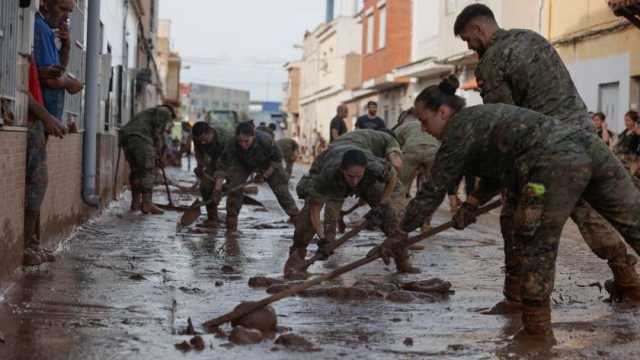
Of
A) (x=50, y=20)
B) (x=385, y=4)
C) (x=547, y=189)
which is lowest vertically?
(x=547, y=189)

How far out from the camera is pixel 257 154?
13.1 m

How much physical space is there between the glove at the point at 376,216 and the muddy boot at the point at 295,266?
Result: 0.59m

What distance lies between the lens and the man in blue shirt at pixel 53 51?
866 cm

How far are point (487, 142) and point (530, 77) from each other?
1239 mm

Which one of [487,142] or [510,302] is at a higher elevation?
[487,142]

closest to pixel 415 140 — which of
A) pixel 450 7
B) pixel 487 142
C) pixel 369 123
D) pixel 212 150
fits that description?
pixel 212 150

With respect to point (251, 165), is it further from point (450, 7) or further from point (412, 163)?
point (450, 7)

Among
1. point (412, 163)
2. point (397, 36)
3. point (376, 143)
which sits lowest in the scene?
point (412, 163)

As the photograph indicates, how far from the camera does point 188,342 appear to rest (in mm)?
5773

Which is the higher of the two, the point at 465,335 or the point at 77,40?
the point at 77,40

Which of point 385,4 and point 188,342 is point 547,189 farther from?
point 385,4

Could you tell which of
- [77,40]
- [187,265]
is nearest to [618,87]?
[77,40]

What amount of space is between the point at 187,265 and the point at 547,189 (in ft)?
13.5

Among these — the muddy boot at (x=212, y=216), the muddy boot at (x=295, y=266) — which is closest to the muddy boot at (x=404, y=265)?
the muddy boot at (x=295, y=266)
